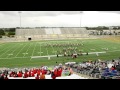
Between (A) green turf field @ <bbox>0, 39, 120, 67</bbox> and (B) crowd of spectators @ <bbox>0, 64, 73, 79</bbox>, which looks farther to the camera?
(A) green turf field @ <bbox>0, 39, 120, 67</bbox>

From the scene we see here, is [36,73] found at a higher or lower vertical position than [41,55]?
higher

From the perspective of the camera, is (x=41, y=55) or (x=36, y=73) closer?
(x=36, y=73)

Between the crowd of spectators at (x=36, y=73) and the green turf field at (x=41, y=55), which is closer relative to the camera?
the crowd of spectators at (x=36, y=73)
